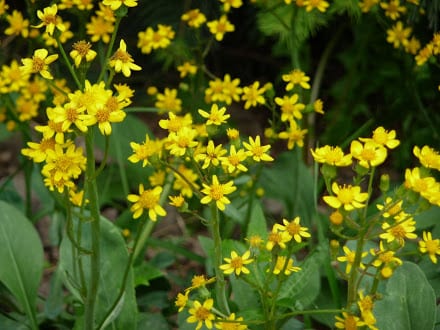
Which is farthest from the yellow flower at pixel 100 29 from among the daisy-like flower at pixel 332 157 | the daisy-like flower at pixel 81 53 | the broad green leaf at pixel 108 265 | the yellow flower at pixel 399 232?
the yellow flower at pixel 399 232

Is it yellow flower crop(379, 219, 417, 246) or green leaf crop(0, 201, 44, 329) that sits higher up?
yellow flower crop(379, 219, 417, 246)

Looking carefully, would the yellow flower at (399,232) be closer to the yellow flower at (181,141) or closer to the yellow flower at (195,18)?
the yellow flower at (181,141)

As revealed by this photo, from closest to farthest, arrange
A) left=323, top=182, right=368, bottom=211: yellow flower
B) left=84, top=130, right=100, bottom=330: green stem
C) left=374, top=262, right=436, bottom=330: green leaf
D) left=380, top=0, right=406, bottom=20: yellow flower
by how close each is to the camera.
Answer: left=323, top=182, right=368, bottom=211: yellow flower, left=84, top=130, right=100, bottom=330: green stem, left=374, top=262, right=436, bottom=330: green leaf, left=380, top=0, right=406, bottom=20: yellow flower

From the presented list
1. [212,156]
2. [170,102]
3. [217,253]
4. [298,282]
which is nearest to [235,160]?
[212,156]

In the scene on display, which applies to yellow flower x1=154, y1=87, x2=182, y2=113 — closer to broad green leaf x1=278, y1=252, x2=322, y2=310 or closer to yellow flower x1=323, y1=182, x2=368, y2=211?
broad green leaf x1=278, y1=252, x2=322, y2=310

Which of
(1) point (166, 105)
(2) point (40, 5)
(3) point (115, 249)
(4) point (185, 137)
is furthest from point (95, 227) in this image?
(2) point (40, 5)

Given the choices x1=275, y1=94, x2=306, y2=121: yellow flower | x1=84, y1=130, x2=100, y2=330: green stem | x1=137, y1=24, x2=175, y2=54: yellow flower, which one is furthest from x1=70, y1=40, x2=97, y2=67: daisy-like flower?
x1=137, y1=24, x2=175, y2=54: yellow flower
